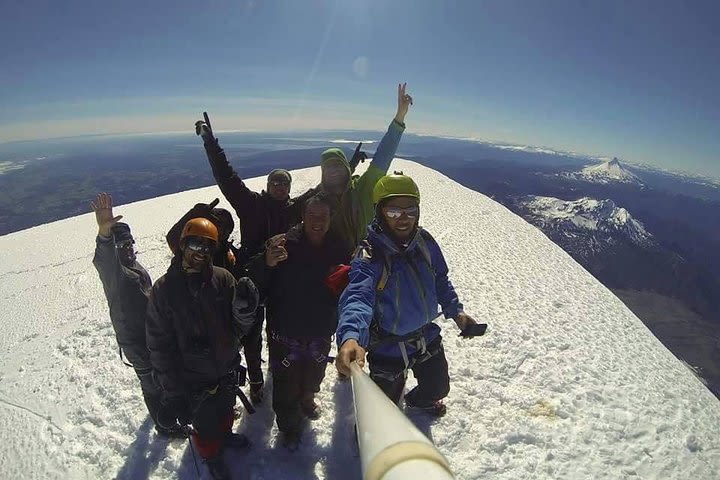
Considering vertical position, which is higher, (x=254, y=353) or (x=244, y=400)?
(x=254, y=353)

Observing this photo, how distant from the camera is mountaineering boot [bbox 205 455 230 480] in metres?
4.40

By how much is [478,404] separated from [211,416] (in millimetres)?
4233

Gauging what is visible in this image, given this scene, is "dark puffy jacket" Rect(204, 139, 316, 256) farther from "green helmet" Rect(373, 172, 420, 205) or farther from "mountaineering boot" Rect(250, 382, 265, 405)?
"green helmet" Rect(373, 172, 420, 205)

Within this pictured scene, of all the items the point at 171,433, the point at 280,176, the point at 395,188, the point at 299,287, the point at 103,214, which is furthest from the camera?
the point at 280,176

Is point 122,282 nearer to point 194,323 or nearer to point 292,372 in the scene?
point 194,323

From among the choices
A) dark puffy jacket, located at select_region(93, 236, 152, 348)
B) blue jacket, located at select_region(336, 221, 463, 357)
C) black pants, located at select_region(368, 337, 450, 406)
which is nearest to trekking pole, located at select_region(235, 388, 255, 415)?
dark puffy jacket, located at select_region(93, 236, 152, 348)

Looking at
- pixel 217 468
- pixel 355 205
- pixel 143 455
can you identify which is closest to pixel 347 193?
pixel 355 205

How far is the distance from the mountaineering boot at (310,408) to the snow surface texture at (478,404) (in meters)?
0.17

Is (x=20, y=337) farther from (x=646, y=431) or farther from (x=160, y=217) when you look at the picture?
(x=646, y=431)

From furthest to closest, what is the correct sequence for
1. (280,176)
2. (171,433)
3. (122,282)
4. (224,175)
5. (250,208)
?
(280,176) → (250,208) → (224,175) → (171,433) → (122,282)

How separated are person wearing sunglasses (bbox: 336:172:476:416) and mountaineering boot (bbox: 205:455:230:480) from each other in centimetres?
223

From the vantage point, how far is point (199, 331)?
381cm

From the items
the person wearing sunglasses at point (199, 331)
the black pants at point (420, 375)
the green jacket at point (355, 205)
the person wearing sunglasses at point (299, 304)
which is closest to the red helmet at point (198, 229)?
the person wearing sunglasses at point (199, 331)

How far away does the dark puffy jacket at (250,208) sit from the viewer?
5.80 m
